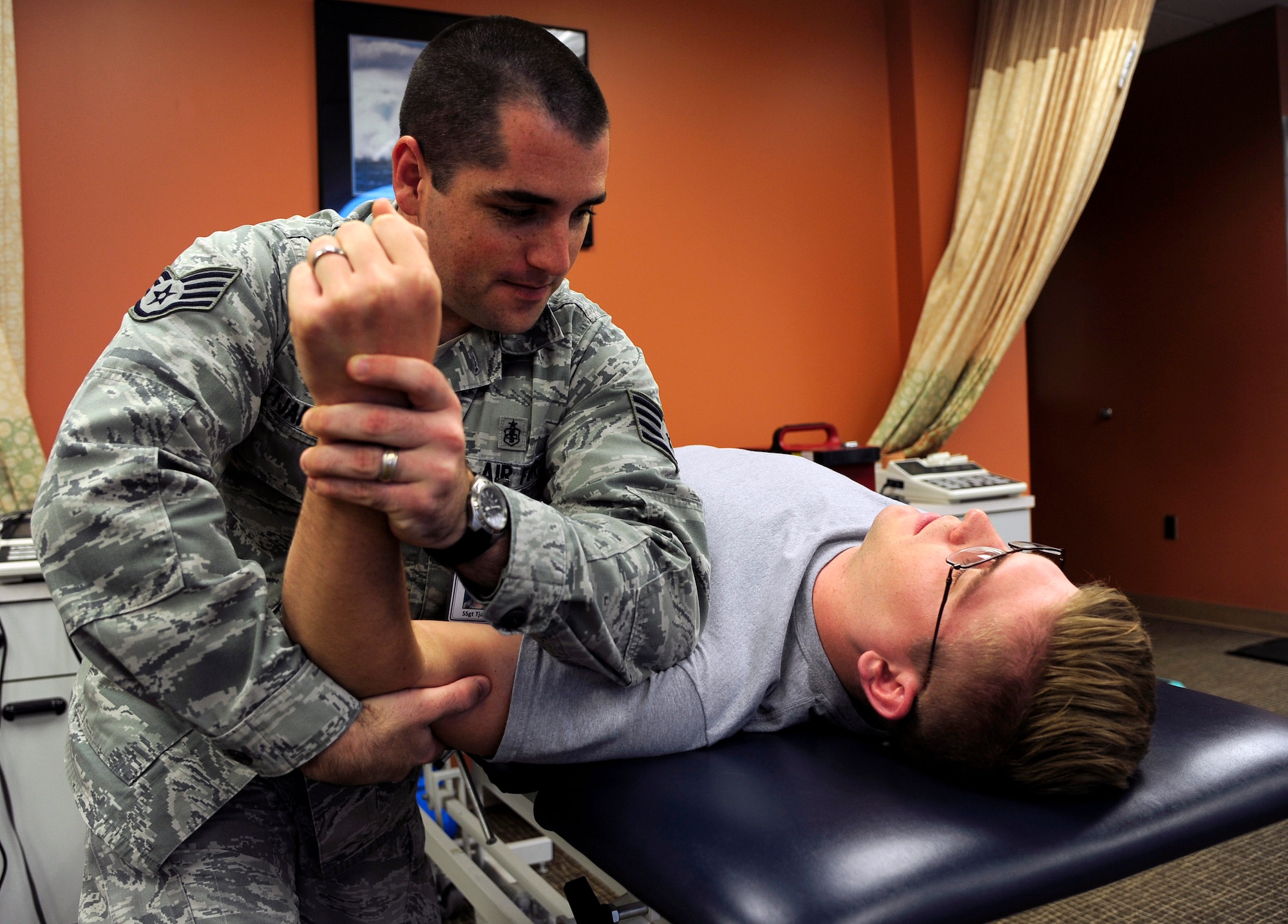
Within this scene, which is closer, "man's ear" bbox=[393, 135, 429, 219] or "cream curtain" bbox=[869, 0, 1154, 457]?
"man's ear" bbox=[393, 135, 429, 219]

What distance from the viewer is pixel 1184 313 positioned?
14.7ft

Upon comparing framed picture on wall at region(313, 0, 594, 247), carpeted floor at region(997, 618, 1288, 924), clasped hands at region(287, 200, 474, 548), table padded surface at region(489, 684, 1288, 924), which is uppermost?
framed picture on wall at region(313, 0, 594, 247)

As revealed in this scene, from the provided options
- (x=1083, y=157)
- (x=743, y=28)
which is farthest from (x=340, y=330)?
(x=1083, y=157)

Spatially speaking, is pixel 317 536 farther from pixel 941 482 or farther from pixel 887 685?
pixel 941 482

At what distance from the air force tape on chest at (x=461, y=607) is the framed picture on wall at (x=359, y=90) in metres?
1.70

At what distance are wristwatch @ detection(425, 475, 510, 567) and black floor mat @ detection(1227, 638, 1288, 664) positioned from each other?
3.89m

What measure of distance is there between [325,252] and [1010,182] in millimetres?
3125

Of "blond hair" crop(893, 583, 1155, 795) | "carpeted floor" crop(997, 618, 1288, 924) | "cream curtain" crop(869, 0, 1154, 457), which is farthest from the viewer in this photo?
"cream curtain" crop(869, 0, 1154, 457)

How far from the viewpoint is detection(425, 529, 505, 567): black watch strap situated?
788mm

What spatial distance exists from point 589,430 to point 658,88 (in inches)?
88.0

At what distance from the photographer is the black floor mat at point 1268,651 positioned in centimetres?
361

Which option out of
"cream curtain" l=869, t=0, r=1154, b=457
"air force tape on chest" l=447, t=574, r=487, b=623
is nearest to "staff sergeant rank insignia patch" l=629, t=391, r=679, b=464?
"air force tape on chest" l=447, t=574, r=487, b=623

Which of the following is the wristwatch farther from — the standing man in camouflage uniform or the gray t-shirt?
the gray t-shirt

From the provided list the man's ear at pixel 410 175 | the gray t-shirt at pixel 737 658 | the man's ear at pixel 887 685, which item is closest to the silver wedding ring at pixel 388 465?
the gray t-shirt at pixel 737 658
